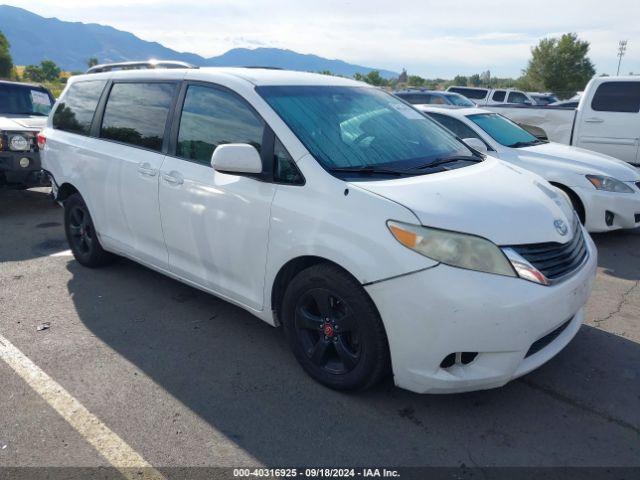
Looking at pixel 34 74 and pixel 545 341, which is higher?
pixel 34 74

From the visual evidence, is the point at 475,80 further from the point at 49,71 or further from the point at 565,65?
the point at 49,71

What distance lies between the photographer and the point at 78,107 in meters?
4.98

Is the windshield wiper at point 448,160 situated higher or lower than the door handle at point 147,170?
higher

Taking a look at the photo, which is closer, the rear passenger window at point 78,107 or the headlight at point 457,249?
the headlight at point 457,249

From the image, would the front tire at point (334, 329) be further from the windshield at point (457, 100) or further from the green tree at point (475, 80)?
the green tree at point (475, 80)

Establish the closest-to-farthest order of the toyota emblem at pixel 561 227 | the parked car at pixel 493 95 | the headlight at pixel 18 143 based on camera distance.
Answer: the toyota emblem at pixel 561 227 → the headlight at pixel 18 143 → the parked car at pixel 493 95

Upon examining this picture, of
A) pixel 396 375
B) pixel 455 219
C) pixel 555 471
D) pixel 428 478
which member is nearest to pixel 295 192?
pixel 455 219

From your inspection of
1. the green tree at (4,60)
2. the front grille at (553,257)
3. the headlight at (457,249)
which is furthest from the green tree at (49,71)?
the front grille at (553,257)

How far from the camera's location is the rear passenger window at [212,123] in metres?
3.40

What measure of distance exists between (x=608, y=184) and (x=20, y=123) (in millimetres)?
7694

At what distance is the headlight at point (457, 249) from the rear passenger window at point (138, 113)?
2.25 meters

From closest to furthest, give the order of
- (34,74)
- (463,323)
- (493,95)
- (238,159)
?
1. (463,323)
2. (238,159)
3. (493,95)
4. (34,74)

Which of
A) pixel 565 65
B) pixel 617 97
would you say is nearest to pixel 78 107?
pixel 617 97

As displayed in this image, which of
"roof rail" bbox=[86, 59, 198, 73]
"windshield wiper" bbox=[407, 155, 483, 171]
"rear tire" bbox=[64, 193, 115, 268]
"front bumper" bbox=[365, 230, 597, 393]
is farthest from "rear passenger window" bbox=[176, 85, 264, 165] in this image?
"rear tire" bbox=[64, 193, 115, 268]
